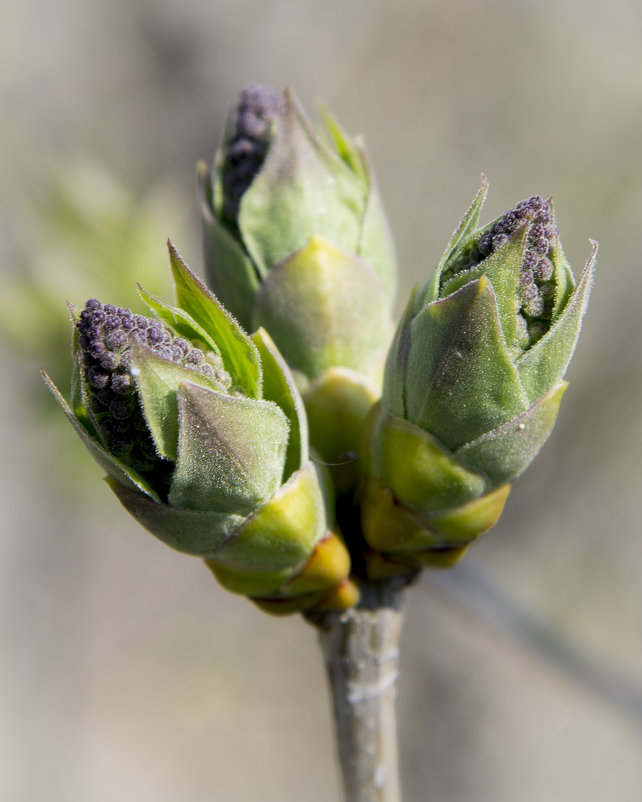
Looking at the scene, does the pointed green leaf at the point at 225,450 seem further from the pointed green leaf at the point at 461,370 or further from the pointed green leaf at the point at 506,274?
the pointed green leaf at the point at 506,274

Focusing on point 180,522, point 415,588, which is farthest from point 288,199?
point 415,588

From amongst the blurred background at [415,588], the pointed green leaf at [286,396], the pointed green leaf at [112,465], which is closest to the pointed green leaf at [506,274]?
the pointed green leaf at [286,396]

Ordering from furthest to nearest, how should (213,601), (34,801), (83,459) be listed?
(213,601)
(34,801)
(83,459)

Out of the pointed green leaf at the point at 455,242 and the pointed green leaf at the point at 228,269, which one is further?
the pointed green leaf at the point at 228,269

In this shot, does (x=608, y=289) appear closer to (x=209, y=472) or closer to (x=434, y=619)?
(x=434, y=619)

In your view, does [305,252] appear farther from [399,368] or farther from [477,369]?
[477,369]

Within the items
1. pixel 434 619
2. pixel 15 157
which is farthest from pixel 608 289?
pixel 15 157
